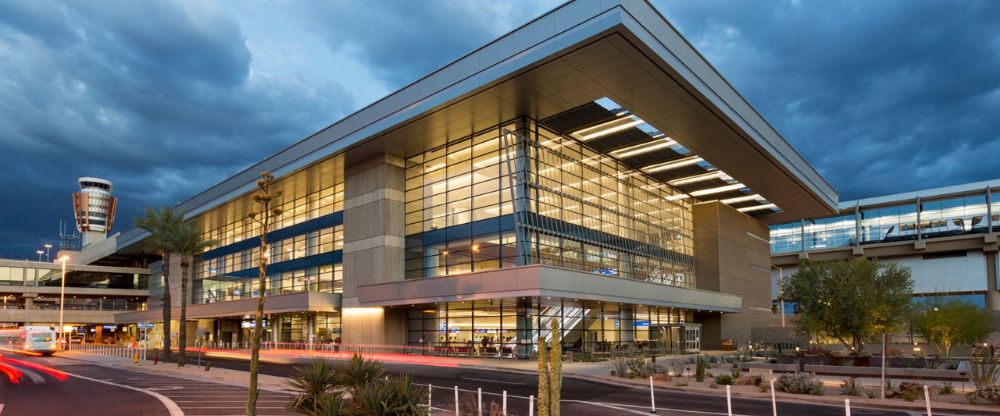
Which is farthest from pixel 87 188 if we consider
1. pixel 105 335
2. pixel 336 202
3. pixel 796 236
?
pixel 796 236

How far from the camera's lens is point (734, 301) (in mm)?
63750

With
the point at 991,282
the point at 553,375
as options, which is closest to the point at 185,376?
the point at 553,375

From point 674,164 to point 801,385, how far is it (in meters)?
31.7

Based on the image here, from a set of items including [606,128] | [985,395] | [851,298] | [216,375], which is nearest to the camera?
[985,395]

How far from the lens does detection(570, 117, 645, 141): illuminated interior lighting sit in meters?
43.9

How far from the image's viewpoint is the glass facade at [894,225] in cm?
8219

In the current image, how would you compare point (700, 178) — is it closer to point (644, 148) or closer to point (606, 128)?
point (644, 148)

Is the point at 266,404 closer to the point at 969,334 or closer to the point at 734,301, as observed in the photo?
the point at 969,334

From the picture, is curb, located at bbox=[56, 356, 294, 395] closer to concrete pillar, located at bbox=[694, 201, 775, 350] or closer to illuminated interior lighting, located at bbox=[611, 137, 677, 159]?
illuminated interior lighting, located at bbox=[611, 137, 677, 159]

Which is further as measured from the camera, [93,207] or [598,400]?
[93,207]

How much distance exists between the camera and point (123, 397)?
2339cm

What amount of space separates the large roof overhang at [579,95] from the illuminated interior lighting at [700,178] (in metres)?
1.71

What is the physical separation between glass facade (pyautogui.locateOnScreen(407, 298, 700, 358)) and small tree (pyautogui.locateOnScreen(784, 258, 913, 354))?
12.8m

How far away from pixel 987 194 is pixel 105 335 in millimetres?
128138
